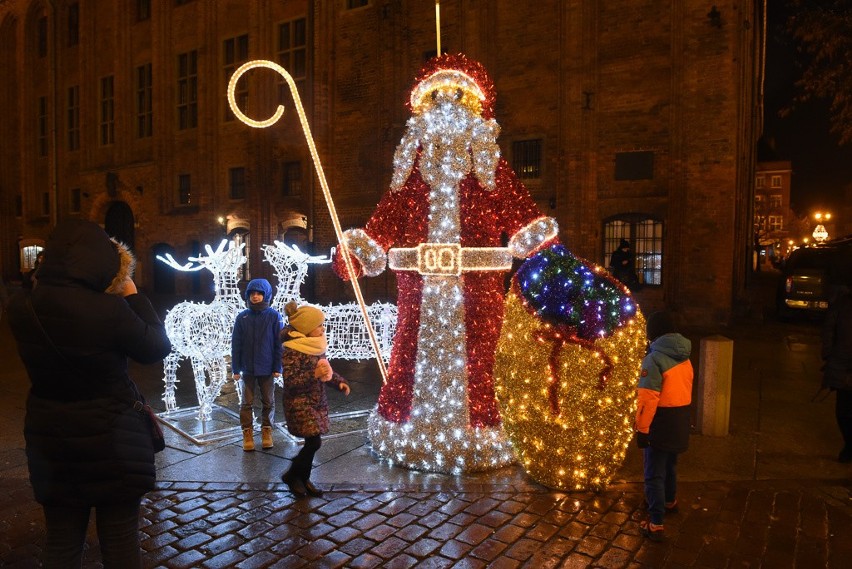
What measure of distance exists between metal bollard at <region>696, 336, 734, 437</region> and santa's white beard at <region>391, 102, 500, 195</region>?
3.10m

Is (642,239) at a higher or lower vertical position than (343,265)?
higher

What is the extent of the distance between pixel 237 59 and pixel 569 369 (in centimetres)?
2122

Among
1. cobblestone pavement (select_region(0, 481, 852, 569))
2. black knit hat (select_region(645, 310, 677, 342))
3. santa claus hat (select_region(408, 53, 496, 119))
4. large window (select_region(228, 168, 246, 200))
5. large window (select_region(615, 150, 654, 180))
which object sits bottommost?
cobblestone pavement (select_region(0, 481, 852, 569))

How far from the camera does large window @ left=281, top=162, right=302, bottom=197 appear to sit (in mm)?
20375

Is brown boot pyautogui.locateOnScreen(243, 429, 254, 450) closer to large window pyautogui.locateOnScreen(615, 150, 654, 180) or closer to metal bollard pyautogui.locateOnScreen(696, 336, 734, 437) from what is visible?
metal bollard pyautogui.locateOnScreen(696, 336, 734, 437)

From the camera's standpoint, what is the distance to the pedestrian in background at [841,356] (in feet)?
17.1

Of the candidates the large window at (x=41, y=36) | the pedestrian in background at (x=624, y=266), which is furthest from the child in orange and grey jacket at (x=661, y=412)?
the large window at (x=41, y=36)

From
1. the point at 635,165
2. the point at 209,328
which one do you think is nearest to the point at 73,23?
the point at 635,165

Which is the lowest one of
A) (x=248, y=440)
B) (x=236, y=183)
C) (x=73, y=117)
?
(x=248, y=440)

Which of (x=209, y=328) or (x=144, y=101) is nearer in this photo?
(x=209, y=328)

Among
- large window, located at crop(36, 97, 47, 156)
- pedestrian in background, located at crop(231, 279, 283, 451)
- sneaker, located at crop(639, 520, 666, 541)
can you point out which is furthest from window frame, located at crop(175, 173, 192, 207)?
sneaker, located at crop(639, 520, 666, 541)

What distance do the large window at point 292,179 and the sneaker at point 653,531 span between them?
59.0 ft

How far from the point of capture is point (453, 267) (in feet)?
15.6

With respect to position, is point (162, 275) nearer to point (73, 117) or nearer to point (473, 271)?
point (73, 117)
